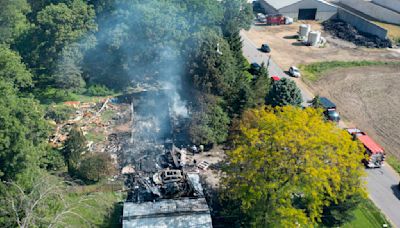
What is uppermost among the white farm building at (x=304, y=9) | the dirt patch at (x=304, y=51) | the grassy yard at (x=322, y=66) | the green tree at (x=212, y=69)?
the green tree at (x=212, y=69)

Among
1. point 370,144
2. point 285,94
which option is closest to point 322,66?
point 285,94

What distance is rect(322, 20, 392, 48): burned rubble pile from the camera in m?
57.8

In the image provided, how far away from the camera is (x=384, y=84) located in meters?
47.0

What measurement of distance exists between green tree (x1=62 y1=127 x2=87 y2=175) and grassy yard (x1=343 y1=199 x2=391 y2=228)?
20043 mm

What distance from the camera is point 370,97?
43906 millimetres

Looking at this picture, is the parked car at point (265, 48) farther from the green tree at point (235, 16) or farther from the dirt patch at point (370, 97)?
the dirt patch at point (370, 97)

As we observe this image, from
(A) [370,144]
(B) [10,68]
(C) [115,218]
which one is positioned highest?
(B) [10,68]

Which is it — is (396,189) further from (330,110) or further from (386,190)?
(330,110)

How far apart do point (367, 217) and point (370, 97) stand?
20634mm

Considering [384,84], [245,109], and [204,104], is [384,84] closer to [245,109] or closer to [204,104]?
[245,109]

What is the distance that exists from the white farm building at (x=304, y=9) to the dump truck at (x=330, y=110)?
29.7m

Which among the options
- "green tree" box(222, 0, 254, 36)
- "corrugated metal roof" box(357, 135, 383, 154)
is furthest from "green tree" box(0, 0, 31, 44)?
"corrugated metal roof" box(357, 135, 383, 154)

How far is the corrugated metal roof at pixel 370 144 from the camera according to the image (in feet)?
106

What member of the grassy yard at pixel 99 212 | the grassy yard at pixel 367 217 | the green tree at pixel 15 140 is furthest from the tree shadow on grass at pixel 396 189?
the green tree at pixel 15 140
